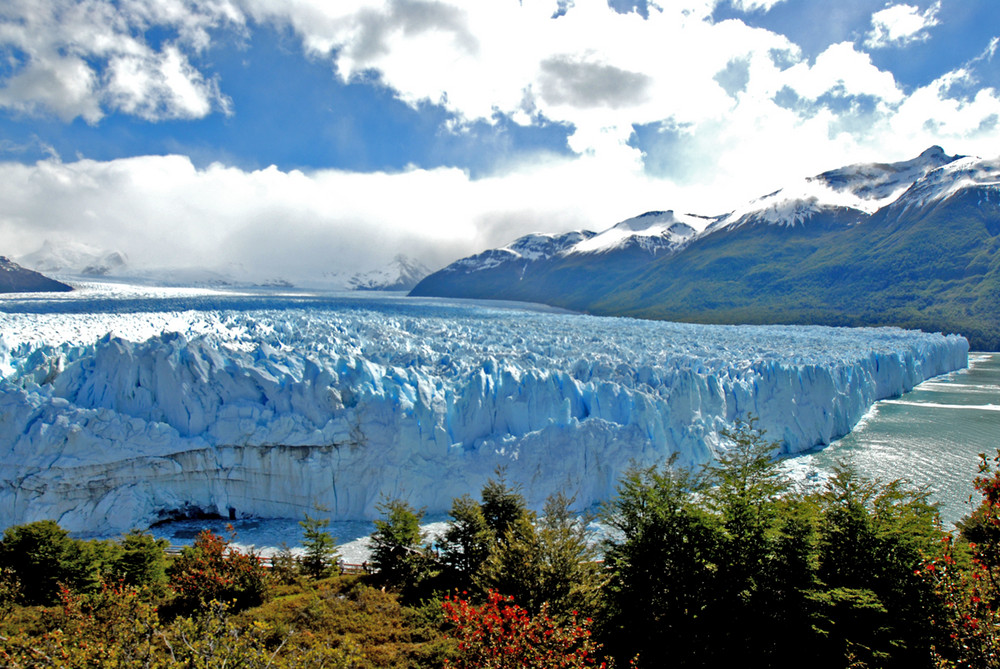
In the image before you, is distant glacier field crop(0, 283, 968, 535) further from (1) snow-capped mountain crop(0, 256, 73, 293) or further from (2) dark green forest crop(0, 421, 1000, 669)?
(1) snow-capped mountain crop(0, 256, 73, 293)

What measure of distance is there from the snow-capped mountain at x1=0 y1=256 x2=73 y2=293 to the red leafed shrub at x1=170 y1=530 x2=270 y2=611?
5221 centimetres

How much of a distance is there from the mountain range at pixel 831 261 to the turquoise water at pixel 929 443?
33716 millimetres

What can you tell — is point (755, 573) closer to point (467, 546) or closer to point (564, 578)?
point (564, 578)

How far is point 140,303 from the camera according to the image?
1233 inches

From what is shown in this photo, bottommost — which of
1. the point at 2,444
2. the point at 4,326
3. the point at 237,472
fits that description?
the point at 237,472

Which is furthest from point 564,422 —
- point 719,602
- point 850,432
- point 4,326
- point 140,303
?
point 140,303

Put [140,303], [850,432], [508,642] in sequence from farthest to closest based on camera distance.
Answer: [140,303], [850,432], [508,642]

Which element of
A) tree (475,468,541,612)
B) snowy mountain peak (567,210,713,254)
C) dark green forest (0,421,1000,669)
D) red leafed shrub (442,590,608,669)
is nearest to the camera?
red leafed shrub (442,590,608,669)

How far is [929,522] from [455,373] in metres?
13.1

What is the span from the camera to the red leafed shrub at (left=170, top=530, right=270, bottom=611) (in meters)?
9.05

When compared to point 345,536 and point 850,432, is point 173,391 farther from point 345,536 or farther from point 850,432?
point 850,432

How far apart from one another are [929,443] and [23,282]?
71584 mm

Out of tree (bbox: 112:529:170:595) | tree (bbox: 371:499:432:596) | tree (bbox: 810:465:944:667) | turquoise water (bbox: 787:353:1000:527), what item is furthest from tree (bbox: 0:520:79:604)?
turquoise water (bbox: 787:353:1000:527)

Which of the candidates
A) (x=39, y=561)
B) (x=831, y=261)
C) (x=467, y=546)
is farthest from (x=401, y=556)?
(x=831, y=261)
